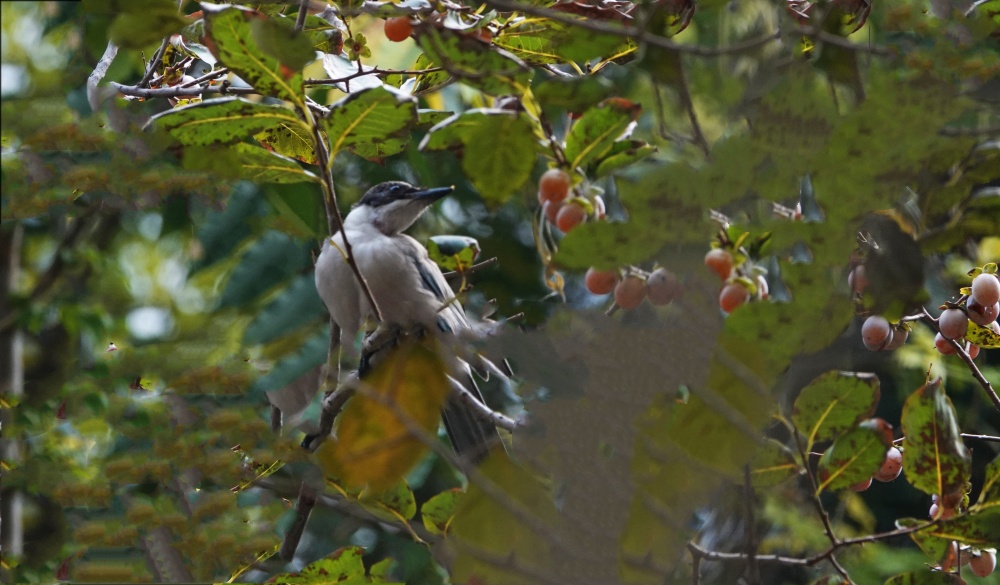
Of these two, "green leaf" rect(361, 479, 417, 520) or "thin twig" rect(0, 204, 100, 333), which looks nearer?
"thin twig" rect(0, 204, 100, 333)

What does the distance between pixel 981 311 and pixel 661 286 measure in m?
0.62

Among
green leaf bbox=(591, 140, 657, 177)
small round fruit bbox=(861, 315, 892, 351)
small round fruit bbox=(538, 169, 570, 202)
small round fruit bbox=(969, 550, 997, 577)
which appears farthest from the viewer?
small round fruit bbox=(969, 550, 997, 577)

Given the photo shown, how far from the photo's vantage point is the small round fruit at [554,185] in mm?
1073

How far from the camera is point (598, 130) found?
972 mm

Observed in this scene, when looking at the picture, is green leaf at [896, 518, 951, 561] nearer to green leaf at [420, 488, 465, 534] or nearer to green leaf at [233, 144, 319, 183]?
green leaf at [420, 488, 465, 534]

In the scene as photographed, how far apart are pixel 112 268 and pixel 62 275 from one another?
8 cm

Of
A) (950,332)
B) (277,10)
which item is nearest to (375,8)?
(277,10)

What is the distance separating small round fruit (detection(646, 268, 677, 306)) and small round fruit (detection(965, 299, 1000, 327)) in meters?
0.59

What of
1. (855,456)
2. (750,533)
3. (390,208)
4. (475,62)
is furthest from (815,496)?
(390,208)

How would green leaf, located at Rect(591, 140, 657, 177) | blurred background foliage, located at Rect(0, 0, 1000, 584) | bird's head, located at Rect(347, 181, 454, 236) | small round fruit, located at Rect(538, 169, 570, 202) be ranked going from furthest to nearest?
bird's head, located at Rect(347, 181, 454, 236) < small round fruit, located at Rect(538, 169, 570, 202) < green leaf, located at Rect(591, 140, 657, 177) < blurred background foliage, located at Rect(0, 0, 1000, 584)

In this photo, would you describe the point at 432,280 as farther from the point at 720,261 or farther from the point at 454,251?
the point at 720,261

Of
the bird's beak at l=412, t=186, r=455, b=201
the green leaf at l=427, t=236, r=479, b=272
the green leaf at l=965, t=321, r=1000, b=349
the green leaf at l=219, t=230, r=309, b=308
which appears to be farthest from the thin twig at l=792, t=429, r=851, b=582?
the bird's beak at l=412, t=186, r=455, b=201

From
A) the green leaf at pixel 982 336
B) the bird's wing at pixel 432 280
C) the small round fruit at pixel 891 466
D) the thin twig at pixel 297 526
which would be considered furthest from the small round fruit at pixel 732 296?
the bird's wing at pixel 432 280

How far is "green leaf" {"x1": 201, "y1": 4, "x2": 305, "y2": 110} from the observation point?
2.89 ft
